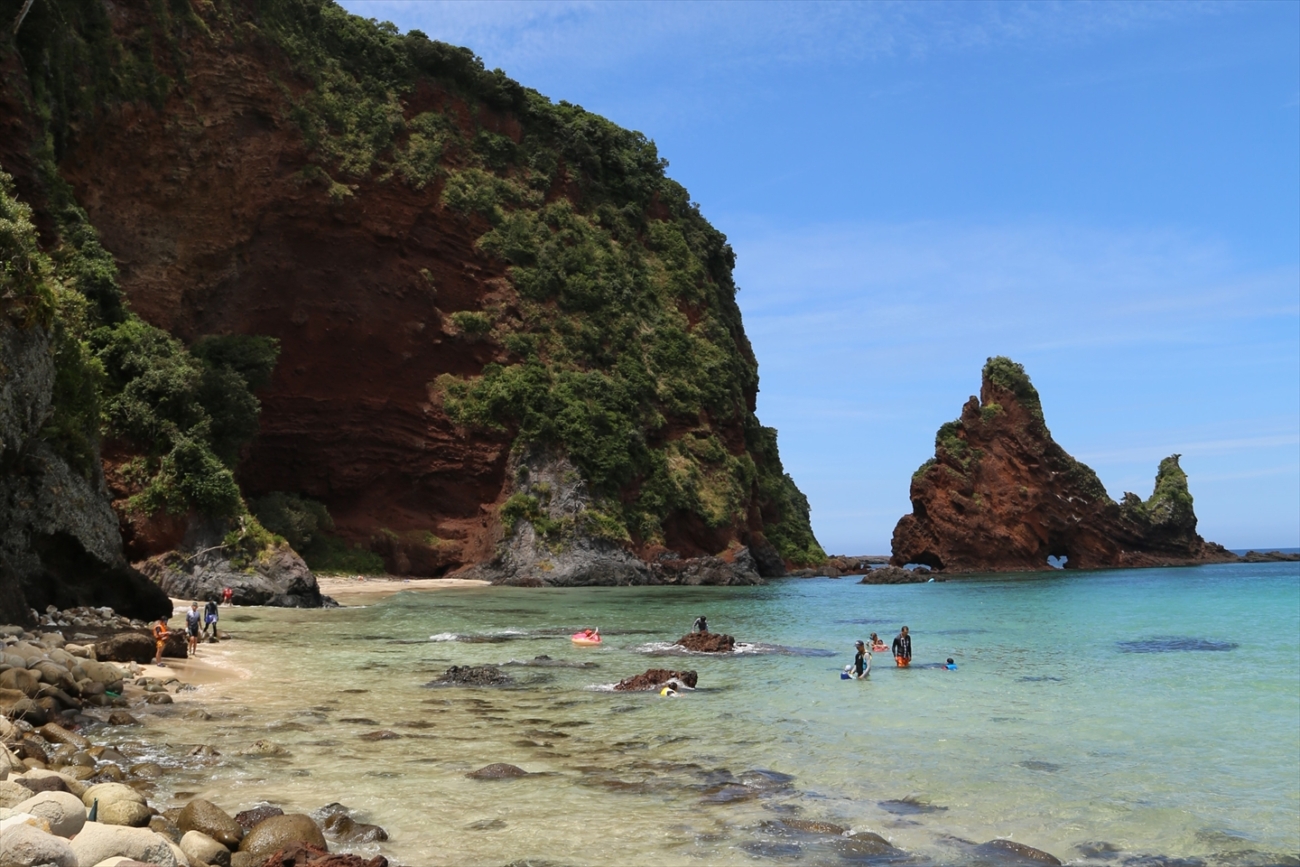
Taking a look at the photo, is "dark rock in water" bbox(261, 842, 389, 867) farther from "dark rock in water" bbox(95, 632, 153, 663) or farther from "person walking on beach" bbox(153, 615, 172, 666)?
"person walking on beach" bbox(153, 615, 172, 666)

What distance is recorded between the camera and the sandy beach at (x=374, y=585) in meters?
42.0

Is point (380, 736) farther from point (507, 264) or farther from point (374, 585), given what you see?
point (507, 264)

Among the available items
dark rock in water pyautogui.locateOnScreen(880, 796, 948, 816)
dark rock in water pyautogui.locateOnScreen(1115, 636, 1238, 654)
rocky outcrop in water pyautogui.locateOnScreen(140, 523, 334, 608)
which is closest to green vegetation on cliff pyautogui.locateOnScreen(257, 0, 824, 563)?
rocky outcrop in water pyautogui.locateOnScreen(140, 523, 334, 608)

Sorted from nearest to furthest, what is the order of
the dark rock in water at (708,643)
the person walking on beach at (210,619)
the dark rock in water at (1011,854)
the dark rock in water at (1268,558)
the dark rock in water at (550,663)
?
the dark rock in water at (1011,854)
the dark rock in water at (550,663)
the person walking on beach at (210,619)
the dark rock in water at (708,643)
the dark rock in water at (1268,558)

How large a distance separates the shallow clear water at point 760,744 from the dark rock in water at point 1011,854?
→ 0.89 feet

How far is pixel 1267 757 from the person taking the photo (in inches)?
559

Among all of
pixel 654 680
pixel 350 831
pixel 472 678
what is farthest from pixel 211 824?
pixel 654 680

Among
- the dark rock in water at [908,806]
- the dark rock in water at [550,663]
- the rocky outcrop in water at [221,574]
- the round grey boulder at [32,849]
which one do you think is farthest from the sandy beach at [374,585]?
the round grey boulder at [32,849]

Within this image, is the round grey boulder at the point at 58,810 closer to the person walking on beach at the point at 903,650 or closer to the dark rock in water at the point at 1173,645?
the person walking on beach at the point at 903,650

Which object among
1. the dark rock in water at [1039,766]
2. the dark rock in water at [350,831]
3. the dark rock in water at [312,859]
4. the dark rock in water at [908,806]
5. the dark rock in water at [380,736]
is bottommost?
the dark rock in water at [1039,766]

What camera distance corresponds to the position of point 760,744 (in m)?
13.9

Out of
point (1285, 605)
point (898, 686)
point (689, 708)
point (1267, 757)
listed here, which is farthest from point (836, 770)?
point (1285, 605)

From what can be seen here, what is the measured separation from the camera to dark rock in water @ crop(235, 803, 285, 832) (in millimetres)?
8664

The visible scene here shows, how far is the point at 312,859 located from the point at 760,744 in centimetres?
765
